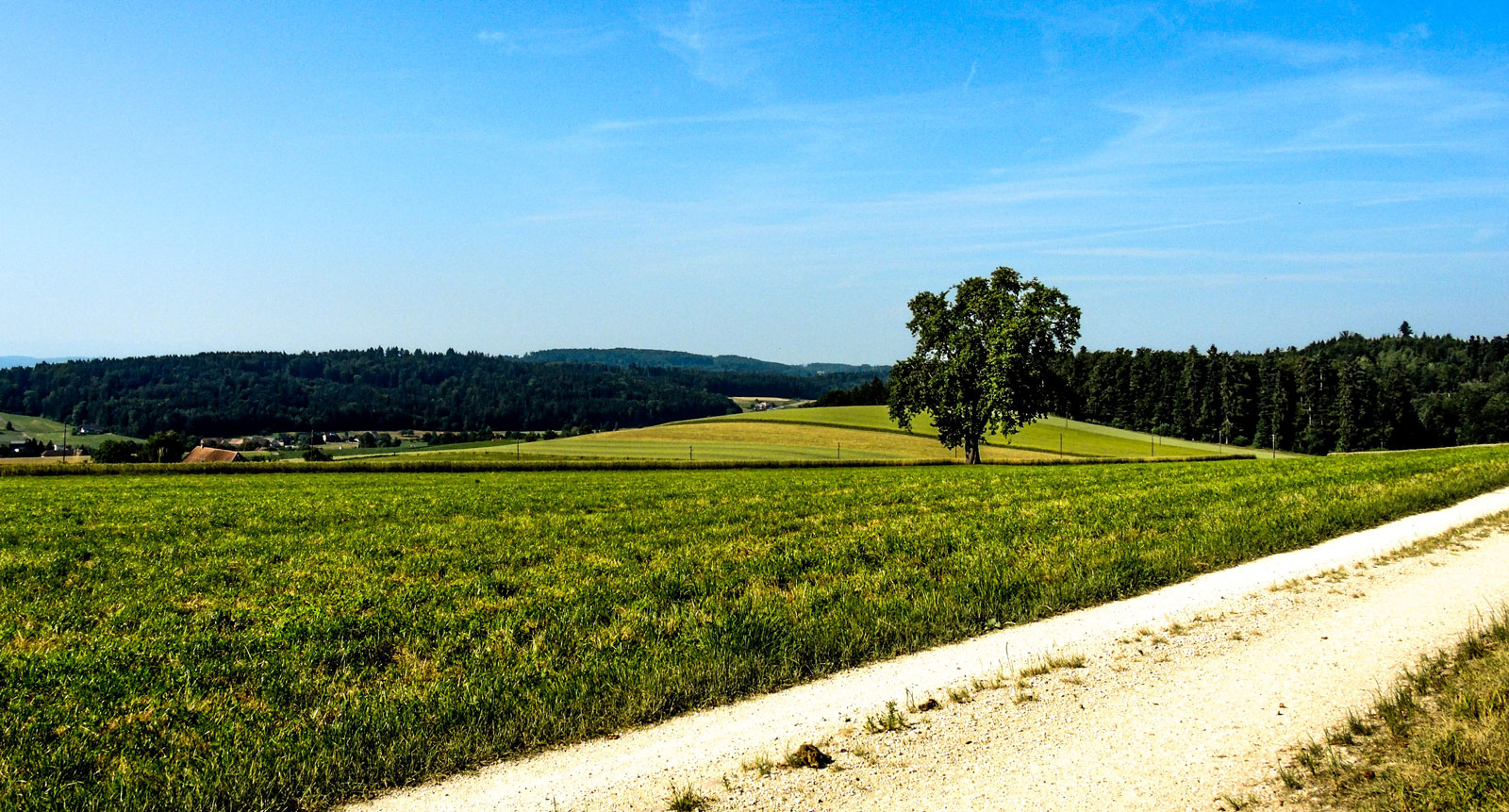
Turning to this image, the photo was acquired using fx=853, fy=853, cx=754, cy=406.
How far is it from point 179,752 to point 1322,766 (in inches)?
323

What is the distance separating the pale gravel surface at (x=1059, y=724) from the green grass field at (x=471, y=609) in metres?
0.59

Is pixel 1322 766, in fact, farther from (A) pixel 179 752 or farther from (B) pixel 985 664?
(A) pixel 179 752

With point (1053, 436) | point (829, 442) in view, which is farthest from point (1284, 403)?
point (829, 442)

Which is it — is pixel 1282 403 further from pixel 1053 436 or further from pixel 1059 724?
pixel 1059 724

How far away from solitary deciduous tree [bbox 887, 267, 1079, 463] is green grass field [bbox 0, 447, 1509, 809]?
28584mm

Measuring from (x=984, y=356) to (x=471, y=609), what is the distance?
47778mm

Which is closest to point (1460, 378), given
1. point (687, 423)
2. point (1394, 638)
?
point (687, 423)

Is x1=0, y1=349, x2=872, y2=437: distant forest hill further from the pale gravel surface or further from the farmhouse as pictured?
the pale gravel surface

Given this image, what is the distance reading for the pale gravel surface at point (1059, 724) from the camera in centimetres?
571

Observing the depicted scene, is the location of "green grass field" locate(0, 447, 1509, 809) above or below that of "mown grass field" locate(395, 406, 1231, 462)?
above

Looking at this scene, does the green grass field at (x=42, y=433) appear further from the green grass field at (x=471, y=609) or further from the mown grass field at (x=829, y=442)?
the green grass field at (x=471, y=609)

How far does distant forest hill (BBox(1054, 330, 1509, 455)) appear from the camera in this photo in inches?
4124

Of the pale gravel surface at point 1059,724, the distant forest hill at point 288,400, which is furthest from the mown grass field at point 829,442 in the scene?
the distant forest hill at point 288,400

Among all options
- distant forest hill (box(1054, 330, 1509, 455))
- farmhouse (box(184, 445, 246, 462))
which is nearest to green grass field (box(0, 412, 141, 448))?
farmhouse (box(184, 445, 246, 462))
